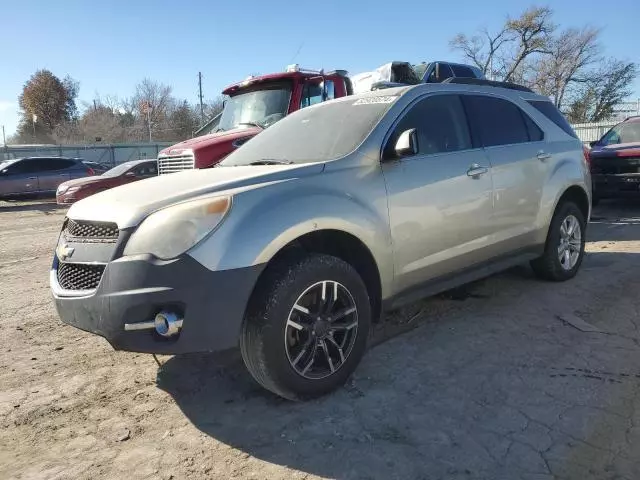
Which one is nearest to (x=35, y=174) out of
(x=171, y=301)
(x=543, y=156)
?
(x=543, y=156)

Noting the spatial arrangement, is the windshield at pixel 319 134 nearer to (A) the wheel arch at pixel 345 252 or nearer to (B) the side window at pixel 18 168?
(A) the wheel arch at pixel 345 252

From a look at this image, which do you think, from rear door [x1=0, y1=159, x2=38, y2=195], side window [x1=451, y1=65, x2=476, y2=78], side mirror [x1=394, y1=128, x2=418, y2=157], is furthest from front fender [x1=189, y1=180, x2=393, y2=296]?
rear door [x1=0, y1=159, x2=38, y2=195]

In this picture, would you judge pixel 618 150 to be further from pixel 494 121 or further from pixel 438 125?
pixel 438 125

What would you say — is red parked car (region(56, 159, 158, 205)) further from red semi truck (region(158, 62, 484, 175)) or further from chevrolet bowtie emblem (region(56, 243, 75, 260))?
chevrolet bowtie emblem (region(56, 243, 75, 260))

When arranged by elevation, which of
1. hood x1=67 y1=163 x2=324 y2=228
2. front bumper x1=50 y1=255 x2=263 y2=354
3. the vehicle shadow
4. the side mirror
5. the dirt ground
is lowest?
the dirt ground

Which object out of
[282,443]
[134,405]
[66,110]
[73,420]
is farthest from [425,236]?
[66,110]

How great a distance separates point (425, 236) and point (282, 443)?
1.71 meters

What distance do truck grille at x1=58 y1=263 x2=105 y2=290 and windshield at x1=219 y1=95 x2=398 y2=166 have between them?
1.46m

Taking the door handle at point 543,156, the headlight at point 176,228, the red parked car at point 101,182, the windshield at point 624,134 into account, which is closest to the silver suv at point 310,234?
the headlight at point 176,228

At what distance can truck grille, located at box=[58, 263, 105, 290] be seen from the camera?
288 centimetres

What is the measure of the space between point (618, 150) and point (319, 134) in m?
7.86

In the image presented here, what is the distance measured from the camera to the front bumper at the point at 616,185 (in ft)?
30.7

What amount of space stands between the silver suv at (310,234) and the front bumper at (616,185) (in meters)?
5.79

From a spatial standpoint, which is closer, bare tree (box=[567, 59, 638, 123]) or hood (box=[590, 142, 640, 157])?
hood (box=[590, 142, 640, 157])
